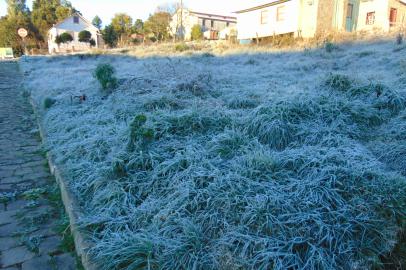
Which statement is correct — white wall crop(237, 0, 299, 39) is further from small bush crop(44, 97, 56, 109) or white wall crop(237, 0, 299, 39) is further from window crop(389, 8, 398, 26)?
small bush crop(44, 97, 56, 109)

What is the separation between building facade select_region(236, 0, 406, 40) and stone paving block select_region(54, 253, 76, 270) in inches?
568

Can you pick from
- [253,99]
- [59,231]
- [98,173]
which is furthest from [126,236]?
[253,99]

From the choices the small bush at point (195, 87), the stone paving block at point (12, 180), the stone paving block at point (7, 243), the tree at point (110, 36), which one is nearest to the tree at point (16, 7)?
the tree at point (110, 36)

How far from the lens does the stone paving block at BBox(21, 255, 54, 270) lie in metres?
2.02

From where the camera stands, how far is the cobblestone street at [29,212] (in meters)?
2.11

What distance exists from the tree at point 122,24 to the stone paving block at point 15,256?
32789 millimetres

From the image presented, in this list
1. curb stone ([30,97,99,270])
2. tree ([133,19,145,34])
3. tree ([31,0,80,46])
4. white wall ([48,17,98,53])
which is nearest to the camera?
curb stone ([30,97,99,270])

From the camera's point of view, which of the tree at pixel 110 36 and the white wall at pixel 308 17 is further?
the tree at pixel 110 36

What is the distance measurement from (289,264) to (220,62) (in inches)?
375

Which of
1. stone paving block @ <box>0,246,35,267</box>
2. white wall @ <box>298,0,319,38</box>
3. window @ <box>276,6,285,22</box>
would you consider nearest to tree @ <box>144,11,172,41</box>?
window @ <box>276,6,285,22</box>

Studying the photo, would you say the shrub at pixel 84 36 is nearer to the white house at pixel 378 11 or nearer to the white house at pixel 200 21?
the white house at pixel 200 21

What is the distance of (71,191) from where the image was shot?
269cm

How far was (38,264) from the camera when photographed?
6.75 feet

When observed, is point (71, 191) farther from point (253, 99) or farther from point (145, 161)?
point (253, 99)
